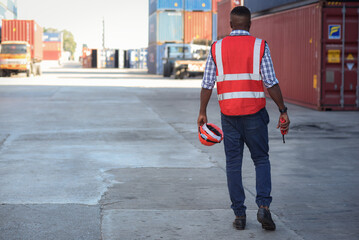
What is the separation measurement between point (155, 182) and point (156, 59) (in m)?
47.0

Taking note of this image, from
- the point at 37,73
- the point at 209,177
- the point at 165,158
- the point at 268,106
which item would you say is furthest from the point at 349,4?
the point at 37,73

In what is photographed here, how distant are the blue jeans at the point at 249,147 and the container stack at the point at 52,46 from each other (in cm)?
12371

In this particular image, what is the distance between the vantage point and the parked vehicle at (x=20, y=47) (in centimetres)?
3984

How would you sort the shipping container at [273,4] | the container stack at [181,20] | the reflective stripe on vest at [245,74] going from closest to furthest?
1. the reflective stripe on vest at [245,74]
2. the shipping container at [273,4]
3. the container stack at [181,20]

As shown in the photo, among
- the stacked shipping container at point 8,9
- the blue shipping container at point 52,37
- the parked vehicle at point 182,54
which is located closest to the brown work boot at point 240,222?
the parked vehicle at point 182,54

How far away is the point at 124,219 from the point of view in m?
5.12

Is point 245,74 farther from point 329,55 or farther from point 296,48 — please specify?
point 296,48

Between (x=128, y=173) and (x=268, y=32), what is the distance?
46.0 feet

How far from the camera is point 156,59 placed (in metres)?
53.3

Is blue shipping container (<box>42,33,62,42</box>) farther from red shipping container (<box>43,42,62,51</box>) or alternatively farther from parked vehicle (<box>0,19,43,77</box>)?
parked vehicle (<box>0,19,43,77</box>)

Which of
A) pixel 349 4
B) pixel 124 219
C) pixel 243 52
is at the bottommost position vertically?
pixel 124 219

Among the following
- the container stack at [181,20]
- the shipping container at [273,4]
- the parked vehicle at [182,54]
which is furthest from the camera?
the container stack at [181,20]

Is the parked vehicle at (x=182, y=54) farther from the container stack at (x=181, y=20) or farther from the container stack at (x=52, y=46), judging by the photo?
the container stack at (x=52, y=46)

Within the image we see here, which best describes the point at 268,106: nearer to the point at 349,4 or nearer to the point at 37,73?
the point at 349,4
